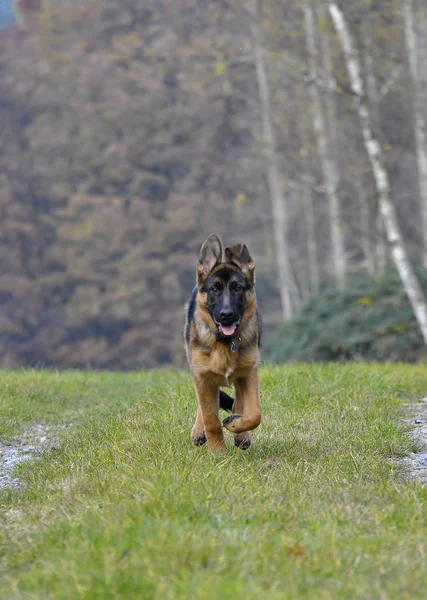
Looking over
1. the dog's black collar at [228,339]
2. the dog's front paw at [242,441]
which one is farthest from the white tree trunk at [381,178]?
the dog's black collar at [228,339]

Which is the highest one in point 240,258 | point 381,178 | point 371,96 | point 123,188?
point 123,188

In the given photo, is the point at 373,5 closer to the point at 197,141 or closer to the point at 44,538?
the point at 44,538

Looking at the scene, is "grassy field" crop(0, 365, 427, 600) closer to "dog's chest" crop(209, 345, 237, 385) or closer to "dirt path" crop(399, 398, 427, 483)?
"dirt path" crop(399, 398, 427, 483)

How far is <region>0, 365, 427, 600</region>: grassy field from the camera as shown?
3.90 metres

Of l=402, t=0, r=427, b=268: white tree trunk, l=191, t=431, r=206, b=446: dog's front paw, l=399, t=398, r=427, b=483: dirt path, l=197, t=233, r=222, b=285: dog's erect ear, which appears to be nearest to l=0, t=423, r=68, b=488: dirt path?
l=191, t=431, r=206, b=446: dog's front paw

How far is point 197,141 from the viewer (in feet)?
140

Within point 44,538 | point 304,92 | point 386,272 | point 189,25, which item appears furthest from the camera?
point 189,25

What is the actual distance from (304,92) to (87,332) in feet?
56.9

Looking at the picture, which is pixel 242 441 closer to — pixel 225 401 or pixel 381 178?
pixel 225 401

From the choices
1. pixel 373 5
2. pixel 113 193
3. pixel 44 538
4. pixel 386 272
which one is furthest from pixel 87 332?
pixel 44 538

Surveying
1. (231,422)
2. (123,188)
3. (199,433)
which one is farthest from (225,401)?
(123,188)

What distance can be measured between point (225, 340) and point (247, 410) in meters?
0.52

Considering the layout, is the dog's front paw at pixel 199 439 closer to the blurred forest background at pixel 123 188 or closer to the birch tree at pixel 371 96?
the birch tree at pixel 371 96

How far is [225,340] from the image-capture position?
647 centimetres
